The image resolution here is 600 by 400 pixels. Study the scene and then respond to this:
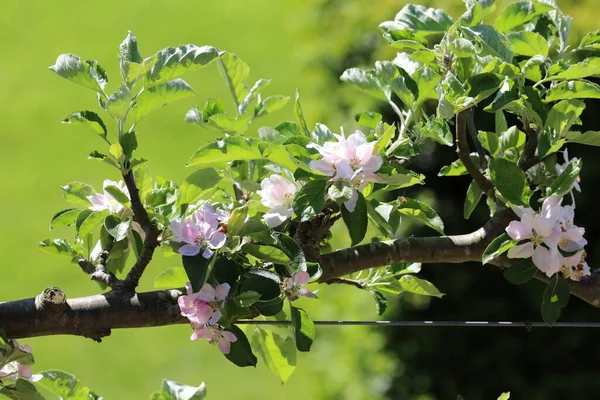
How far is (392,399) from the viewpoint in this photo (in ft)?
11.6

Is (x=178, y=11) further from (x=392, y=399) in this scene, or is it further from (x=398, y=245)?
(x=398, y=245)

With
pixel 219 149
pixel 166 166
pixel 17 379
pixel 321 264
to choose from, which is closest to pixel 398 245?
pixel 321 264

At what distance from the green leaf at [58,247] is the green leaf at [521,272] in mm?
689

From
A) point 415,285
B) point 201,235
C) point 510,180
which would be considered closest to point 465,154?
point 510,180

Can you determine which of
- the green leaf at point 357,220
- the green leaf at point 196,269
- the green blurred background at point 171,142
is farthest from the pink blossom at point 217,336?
the green blurred background at point 171,142

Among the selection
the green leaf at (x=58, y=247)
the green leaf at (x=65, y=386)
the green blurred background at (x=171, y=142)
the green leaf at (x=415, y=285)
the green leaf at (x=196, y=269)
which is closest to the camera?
the green leaf at (x=196, y=269)

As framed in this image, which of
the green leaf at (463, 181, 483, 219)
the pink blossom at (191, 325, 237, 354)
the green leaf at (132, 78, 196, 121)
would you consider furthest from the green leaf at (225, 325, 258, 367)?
the green leaf at (463, 181, 483, 219)

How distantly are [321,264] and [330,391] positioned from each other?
8.45 feet

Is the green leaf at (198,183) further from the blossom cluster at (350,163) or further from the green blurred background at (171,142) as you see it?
the green blurred background at (171,142)

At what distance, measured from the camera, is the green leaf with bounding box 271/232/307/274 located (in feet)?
3.91

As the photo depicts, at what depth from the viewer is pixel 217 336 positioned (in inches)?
48.6

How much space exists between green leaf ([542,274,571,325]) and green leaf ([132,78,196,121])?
0.62 meters

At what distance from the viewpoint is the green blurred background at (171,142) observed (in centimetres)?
371

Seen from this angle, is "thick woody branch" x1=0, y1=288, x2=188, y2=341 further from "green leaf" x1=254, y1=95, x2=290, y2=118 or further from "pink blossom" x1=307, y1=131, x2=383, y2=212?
"green leaf" x1=254, y1=95, x2=290, y2=118
